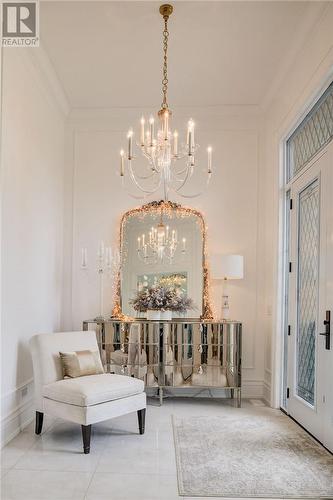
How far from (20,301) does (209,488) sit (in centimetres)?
217

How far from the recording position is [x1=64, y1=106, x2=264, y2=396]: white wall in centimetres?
511

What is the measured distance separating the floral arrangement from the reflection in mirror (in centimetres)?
17

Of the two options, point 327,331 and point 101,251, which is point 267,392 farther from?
point 101,251

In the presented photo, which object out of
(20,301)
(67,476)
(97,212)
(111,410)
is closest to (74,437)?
(111,410)

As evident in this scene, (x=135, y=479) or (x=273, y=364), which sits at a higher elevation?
(x=273, y=364)

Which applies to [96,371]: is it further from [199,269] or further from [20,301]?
[199,269]

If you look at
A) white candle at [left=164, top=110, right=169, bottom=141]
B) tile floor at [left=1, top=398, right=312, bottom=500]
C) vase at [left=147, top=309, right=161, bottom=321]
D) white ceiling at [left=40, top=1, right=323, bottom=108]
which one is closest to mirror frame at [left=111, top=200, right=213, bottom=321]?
vase at [left=147, top=309, right=161, bottom=321]

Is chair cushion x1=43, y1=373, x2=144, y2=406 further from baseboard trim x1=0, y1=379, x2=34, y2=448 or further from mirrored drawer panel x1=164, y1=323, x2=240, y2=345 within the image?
mirrored drawer panel x1=164, y1=323, x2=240, y2=345

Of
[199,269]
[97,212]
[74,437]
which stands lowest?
[74,437]

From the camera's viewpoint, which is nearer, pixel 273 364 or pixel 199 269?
pixel 273 364

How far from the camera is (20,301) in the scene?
3725 mm

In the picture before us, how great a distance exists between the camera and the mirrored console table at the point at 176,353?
14.9ft

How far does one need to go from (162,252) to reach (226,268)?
844mm

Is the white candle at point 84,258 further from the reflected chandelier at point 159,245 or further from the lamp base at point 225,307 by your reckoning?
the lamp base at point 225,307
